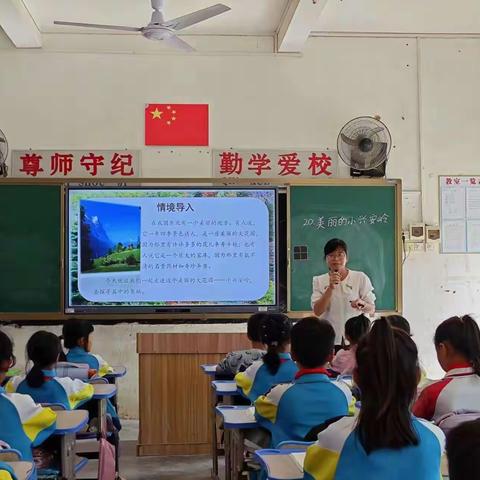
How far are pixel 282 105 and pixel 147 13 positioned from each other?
1.35 meters

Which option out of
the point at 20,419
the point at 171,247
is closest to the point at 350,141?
the point at 171,247

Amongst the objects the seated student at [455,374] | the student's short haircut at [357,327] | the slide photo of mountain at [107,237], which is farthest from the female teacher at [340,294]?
the seated student at [455,374]

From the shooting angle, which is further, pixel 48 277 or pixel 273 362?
pixel 48 277

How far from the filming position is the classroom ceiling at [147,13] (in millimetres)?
5637

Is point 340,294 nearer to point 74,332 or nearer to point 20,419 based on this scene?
point 74,332

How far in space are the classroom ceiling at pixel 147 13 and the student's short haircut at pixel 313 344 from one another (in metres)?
3.74

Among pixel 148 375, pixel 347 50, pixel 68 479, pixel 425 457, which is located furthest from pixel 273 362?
pixel 347 50

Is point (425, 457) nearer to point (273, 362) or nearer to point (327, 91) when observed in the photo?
point (273, 362)

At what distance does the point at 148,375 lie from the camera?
16.8ft

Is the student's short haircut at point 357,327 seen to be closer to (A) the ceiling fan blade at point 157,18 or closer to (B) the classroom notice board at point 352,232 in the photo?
(A) the ceiling fan blade at point 157,18

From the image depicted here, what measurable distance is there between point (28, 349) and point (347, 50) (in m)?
4.25

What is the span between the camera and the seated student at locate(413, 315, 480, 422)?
7.87ft

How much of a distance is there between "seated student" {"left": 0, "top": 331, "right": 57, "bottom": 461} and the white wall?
352 centimetres

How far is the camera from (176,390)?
5.12 m
